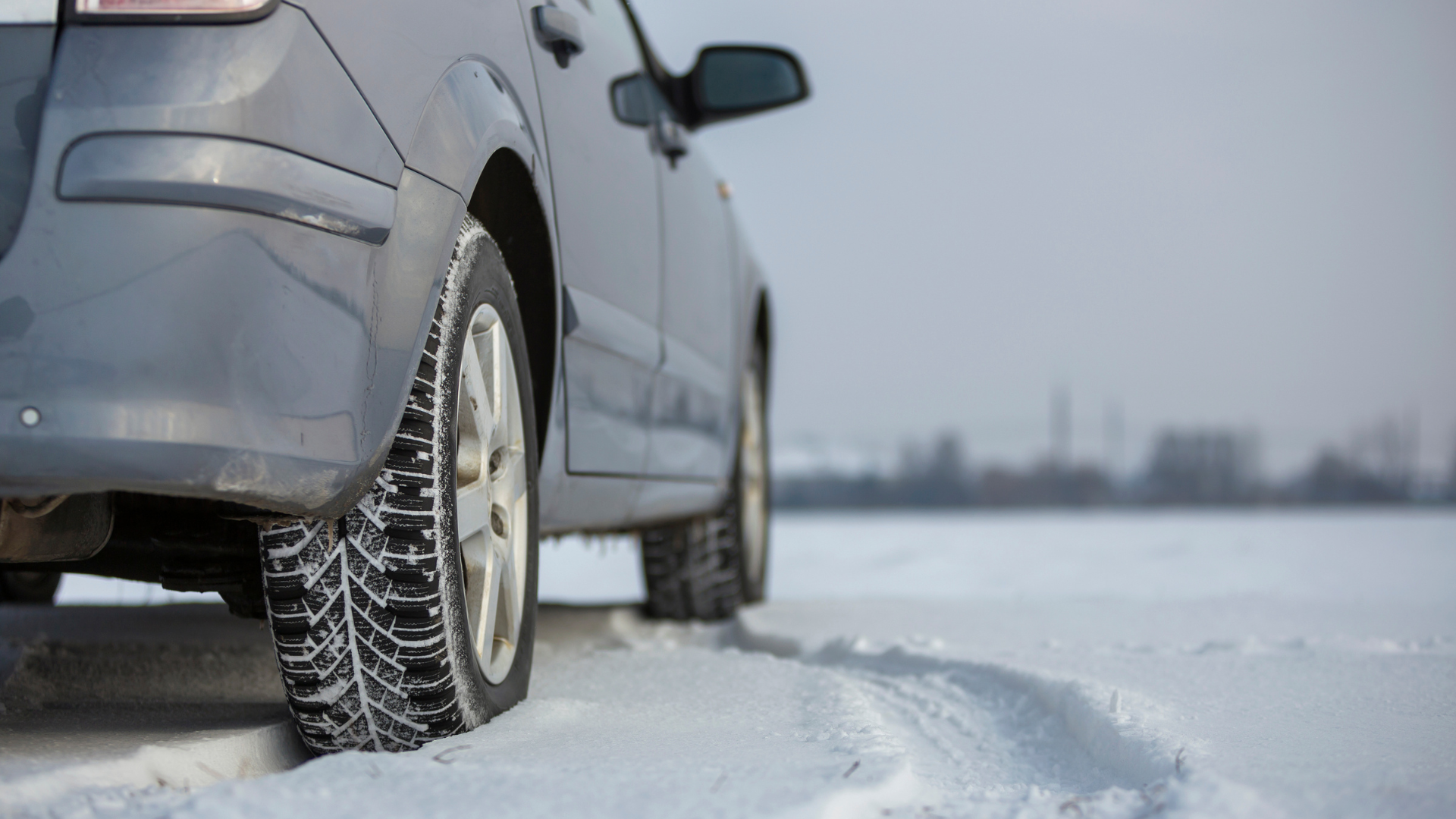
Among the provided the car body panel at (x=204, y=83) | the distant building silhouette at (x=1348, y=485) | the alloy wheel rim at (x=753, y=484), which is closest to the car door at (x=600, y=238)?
the car body panel at (x=204, y=83)

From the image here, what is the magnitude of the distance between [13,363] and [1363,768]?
62.6 inches

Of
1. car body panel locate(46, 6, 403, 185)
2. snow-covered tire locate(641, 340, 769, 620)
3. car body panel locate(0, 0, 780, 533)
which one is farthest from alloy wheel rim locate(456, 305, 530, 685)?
snow-covered tire locate(641, 340, 769, 620)

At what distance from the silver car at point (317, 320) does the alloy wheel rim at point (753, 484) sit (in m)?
1.91

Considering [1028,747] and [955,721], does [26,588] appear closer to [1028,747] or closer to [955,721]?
[955,721]

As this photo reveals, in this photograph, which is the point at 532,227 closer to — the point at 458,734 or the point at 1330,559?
the point at 458,734

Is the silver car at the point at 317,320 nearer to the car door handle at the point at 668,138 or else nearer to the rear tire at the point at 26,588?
the car door handle at the point at 668,138

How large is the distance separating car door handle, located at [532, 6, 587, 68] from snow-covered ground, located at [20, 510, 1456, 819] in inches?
45.5

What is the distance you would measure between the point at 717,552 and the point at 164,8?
2.99 meters

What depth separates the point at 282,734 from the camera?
1.70m

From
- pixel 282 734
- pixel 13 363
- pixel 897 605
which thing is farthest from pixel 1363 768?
pixel 897 605

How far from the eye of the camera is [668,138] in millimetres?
2875

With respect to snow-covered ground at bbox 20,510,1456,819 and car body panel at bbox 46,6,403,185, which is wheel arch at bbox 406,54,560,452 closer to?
car body panel at bbox 46,6,403,185

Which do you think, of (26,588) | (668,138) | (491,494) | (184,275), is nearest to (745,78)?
(668,138)

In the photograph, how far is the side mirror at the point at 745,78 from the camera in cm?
334
